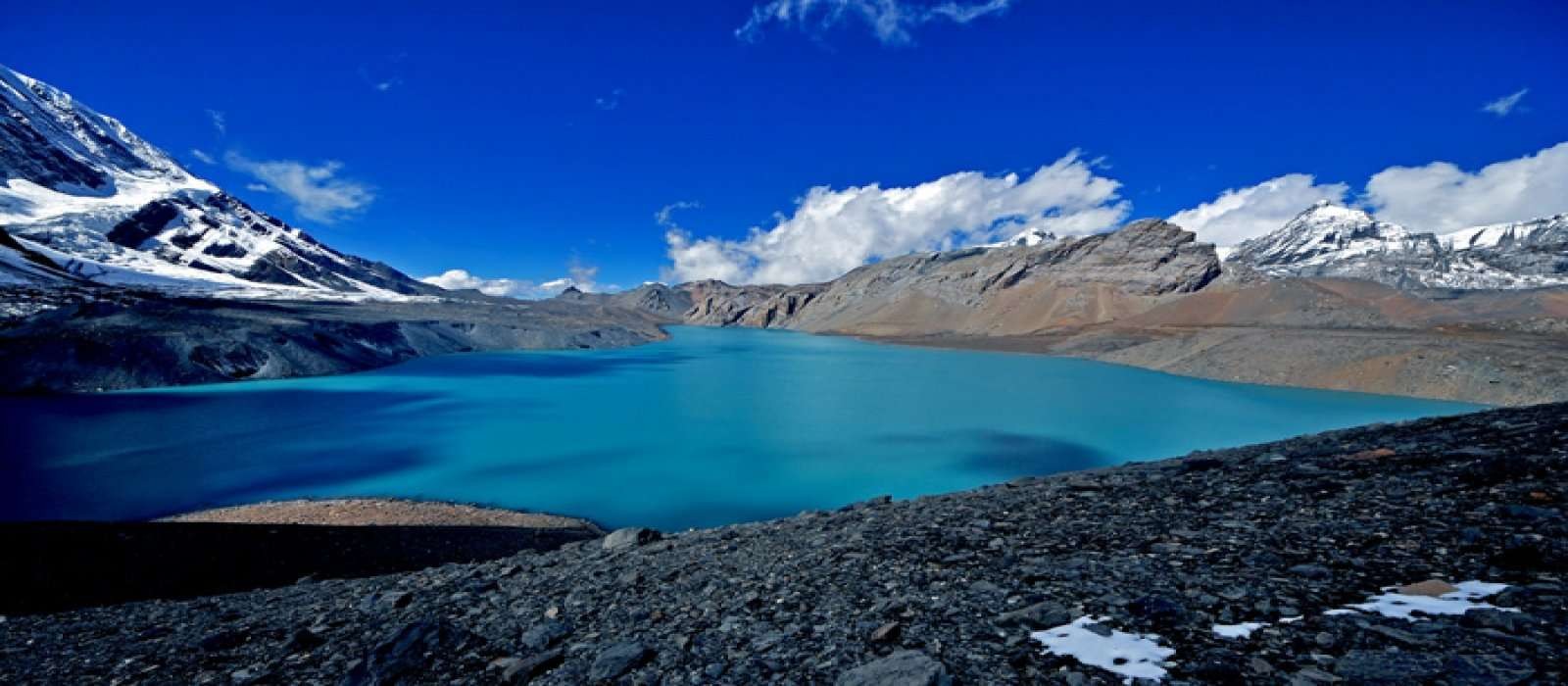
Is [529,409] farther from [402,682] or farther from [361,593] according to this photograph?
[402,682]

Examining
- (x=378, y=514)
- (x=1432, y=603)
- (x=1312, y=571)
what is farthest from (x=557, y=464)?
(x=1432, y=603)

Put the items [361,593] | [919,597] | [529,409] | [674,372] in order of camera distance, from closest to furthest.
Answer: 1. [919,597]
2. [361,593]
3. [529,409]
4. [674,372]

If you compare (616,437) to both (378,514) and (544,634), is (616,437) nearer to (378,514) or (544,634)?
(378,514)

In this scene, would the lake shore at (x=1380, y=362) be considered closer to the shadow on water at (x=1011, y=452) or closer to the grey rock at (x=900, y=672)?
the shadow on water at (x=1011, y=452)

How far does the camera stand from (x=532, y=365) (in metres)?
63.1

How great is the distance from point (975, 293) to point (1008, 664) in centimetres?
13151

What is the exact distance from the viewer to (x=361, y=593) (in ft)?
24.4

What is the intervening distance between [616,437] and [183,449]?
1570 cm

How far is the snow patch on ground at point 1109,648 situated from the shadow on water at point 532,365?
52115 mm

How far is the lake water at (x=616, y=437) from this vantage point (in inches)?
707

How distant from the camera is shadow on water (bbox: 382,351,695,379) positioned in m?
53.8

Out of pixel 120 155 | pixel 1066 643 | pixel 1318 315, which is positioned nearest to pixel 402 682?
pixel 1066 643

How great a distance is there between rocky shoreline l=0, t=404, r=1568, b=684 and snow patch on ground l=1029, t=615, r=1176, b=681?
21 millimetres

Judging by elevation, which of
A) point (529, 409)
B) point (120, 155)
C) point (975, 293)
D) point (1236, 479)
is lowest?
point (529, 409)
